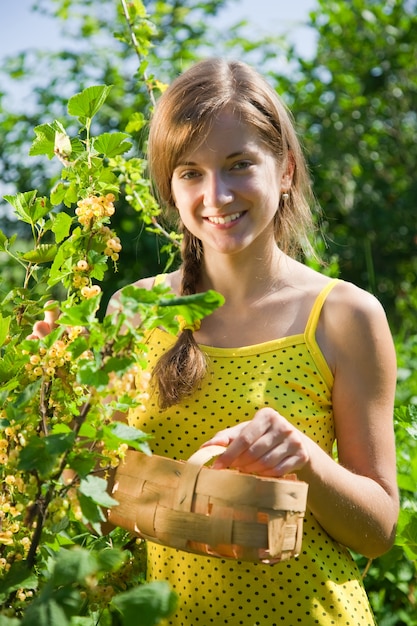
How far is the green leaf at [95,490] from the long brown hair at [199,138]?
20.3 inches

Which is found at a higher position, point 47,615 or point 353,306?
point 47,615

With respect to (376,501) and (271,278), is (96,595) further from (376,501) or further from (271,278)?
(271,278)

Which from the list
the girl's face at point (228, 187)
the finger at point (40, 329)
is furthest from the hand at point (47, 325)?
the girl's face at point (228, 187)

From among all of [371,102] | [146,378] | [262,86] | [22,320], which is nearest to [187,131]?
[262,86]

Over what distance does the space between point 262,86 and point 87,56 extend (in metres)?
4.49

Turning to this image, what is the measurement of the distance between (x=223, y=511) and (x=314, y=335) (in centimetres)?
55

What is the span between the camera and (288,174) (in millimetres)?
1835

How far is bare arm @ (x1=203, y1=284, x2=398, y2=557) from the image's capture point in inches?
59.2

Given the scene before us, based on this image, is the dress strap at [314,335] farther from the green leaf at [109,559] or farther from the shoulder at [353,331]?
the green leaf at [109,559]

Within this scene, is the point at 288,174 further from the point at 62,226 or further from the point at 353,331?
the point at 62,226

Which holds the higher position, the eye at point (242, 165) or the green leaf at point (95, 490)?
the eye at point (242, 165)

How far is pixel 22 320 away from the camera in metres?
1.57

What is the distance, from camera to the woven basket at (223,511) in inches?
45.2

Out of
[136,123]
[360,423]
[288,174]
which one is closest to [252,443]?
[360,423]
